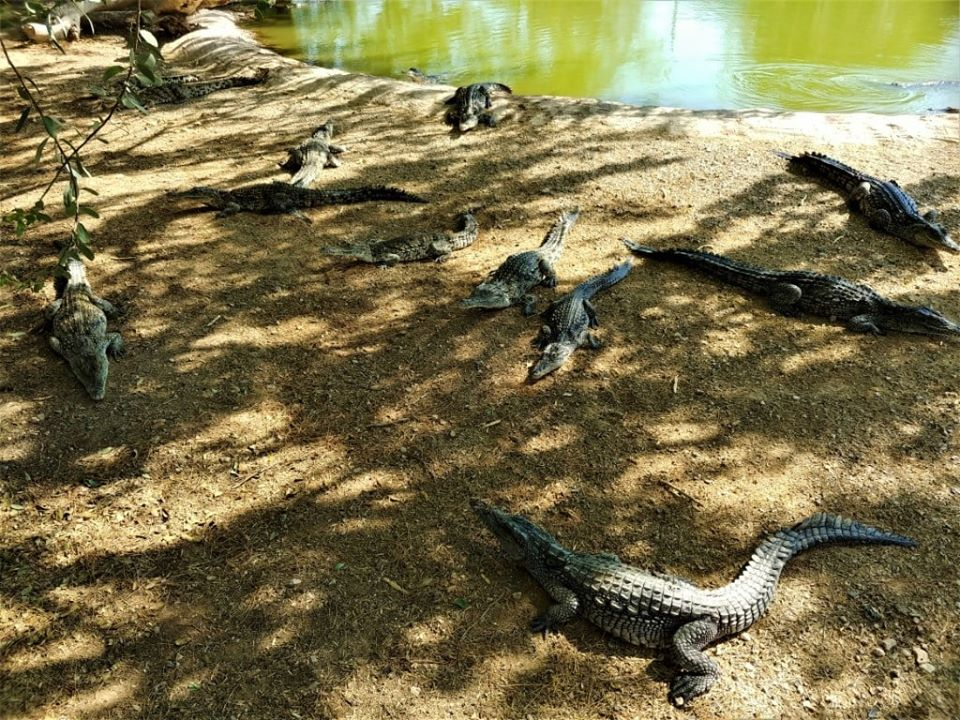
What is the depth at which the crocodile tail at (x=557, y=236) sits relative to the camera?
5.75m

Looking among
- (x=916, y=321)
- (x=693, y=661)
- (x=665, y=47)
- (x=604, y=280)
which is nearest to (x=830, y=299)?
(x=916, y=321)

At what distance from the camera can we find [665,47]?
43.3ft

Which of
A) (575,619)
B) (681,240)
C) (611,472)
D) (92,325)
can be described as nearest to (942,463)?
(611,472)

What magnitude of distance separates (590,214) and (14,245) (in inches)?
205

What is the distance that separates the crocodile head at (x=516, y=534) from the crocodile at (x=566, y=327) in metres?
1.28

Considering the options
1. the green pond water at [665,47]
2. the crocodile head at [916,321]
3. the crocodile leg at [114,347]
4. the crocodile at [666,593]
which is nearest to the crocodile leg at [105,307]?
the crocodile leg at [114,347]

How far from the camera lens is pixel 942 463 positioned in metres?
3.90

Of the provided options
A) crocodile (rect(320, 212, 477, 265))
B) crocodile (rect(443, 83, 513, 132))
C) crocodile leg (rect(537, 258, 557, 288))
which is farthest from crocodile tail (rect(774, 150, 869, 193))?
crocodile (rect(320, 212, 477, 265))

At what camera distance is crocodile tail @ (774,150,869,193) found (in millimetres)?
6688

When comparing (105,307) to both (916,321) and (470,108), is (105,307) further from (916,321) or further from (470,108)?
(916,321)

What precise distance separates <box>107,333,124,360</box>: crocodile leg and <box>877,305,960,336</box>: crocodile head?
5520mm

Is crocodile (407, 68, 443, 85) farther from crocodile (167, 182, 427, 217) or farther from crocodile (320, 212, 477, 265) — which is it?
crocodile (320, 212, 477, 265)

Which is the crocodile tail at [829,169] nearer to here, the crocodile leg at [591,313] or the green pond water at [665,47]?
Answer: the green pond water at [665,47]

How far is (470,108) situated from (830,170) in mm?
4317
